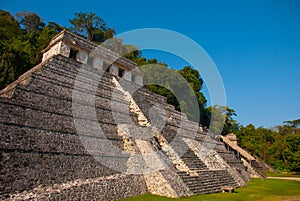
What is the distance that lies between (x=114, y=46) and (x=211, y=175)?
2470cm

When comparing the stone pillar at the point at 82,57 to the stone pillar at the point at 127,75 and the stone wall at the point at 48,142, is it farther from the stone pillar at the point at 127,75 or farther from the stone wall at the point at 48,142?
the stone wall at the point at 48,142

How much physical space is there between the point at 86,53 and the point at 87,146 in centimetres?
961

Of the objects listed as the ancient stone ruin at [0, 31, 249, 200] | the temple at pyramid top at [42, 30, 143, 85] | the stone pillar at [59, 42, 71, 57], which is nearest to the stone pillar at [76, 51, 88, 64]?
the temple at pyramid top at [42, 30, 143, 85]

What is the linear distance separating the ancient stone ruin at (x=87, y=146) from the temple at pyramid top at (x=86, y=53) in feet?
0.79

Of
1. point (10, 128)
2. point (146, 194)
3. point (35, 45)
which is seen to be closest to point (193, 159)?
point (146, 194)

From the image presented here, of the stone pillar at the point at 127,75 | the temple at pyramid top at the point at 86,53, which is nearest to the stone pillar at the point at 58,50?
the temple at pyramid top at the point at 86,53

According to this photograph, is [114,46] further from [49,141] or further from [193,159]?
[49,141]

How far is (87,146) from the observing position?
27.5 feet

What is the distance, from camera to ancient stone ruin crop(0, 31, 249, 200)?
21.2 ft

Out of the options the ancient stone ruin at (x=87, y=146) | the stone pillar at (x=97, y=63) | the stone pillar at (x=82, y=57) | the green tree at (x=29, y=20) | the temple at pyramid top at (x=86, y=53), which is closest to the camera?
the ancient stone ruin at (x=87, y=146)

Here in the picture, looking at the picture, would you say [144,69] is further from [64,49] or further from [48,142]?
[48,142]

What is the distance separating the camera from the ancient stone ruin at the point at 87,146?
6.46 m

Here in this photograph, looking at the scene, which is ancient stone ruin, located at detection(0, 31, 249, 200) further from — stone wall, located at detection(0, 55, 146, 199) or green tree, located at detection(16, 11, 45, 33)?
green tree, located at detection(16, 11, 45, 33)

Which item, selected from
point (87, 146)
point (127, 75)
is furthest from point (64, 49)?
point (87, 146)
